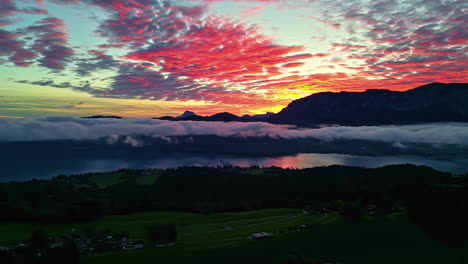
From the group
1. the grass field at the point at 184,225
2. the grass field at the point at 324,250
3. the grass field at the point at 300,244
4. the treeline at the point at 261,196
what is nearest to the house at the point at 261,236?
the grass field at the point at 300,244

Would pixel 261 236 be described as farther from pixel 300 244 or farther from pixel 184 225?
pixel 184 225

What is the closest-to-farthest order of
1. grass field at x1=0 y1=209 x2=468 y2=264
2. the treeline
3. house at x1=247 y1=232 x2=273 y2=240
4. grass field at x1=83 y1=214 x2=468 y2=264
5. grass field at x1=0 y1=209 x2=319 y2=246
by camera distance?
grass field at x1=83 y1=214 x2=468 y2=264, grass field at x1=0 y1=209 x2=468 y2=264, house at x1=247 y1=232 x2=273 y2=240, the treeline, grass field at x1=0 y1=209 x2=319 y2=246

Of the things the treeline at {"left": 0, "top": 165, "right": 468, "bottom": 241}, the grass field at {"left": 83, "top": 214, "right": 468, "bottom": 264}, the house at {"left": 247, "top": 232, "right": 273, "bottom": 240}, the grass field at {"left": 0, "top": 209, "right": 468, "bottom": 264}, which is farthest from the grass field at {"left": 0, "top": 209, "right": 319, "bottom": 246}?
the grass field at {"left": 83, "top": 214, "right": 468, "bottom": 264}

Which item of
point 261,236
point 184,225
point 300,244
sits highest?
point 261,236

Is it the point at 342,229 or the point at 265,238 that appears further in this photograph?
the point at 342,229

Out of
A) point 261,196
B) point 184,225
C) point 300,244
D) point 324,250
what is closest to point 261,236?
point 300,244

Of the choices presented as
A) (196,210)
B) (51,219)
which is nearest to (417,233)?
(196,210)

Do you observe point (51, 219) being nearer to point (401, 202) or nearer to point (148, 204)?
point (148, 204)

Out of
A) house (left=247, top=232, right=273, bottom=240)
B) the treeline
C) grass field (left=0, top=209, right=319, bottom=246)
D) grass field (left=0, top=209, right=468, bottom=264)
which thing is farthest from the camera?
grass field (left=0, top=209, right=319, bottom=246)

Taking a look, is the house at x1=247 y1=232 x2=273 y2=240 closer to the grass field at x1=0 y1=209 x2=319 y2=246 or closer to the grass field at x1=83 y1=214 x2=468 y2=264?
the grass field at x1=83 y1=214 x2=468 y2=264
